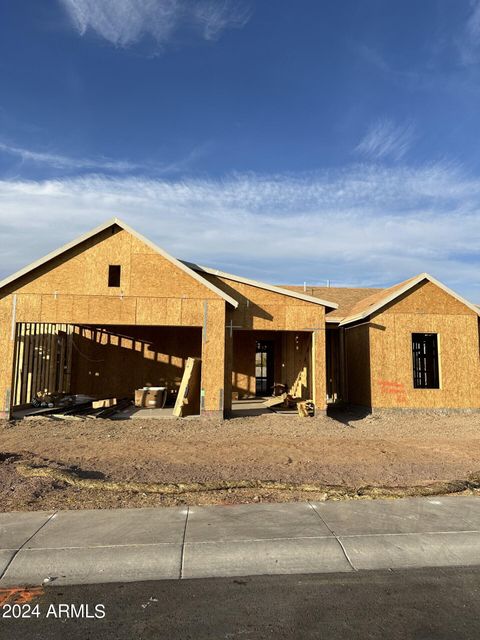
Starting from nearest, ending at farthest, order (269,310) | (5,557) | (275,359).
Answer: (5,557) < (269,310) < (275,359)

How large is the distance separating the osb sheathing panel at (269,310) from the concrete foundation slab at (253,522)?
10.9 m

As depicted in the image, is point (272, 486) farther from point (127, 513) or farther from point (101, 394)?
point (101, 394)

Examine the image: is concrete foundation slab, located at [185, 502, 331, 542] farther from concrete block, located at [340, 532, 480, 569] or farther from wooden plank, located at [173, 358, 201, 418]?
wooden plank, located at [173, 358, 201, 418]

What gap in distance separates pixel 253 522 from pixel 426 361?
16457 mm

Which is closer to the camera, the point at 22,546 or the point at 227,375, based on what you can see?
the point at 22,546

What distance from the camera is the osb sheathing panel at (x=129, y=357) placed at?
22.9 metres

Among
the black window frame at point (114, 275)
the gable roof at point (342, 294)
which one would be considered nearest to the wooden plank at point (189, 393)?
the black window frame at point (114, 275)

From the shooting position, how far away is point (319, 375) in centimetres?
1680

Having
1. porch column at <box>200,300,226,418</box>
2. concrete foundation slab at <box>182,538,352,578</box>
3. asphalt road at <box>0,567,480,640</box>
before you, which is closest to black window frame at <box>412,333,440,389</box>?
porch column at <box>200,300,226,418</box>

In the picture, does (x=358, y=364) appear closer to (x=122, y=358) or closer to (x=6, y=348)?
(x=122, y=358)

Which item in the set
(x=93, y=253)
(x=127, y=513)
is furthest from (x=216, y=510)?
(x=93, y=253)

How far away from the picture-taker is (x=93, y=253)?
1606 cm

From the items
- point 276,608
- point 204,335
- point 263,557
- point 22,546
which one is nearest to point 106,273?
point 204,335

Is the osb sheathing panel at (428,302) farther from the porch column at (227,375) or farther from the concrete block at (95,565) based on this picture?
the concrete block at (95,565)
